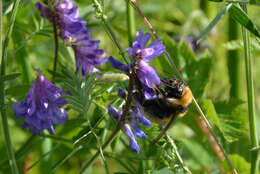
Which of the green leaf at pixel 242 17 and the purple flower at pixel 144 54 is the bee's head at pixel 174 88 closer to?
the purple flower at pixel 144 54

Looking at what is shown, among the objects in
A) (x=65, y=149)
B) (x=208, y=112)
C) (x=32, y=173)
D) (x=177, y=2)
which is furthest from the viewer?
(x=177, y=2)

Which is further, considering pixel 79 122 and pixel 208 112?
pixel 79 122

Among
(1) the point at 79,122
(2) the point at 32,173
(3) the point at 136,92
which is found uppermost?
(3) the point at 136,92

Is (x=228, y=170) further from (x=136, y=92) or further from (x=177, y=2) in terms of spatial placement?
(x=177, y=2)

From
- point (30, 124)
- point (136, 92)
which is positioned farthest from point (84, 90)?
point (30, 124)

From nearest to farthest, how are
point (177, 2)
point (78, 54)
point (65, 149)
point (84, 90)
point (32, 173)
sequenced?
point (84, 90), point (78, 54), point (65, 149), point (32, 173), point (177, 2)

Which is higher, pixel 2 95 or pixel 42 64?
pixel 2 95

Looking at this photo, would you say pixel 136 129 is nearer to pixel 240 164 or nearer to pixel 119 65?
pixel 119 65

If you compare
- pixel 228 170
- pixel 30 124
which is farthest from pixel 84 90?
pixel 228 170
